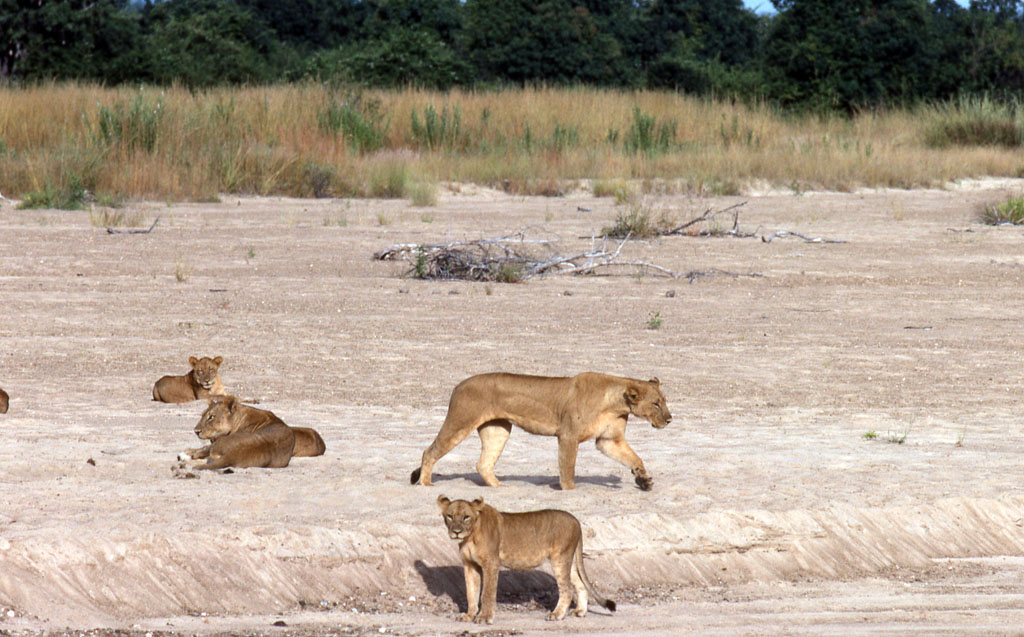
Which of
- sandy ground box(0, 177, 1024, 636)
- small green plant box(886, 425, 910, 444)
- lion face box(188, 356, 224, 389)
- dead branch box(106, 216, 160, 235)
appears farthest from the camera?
dead branch box(106, 216, 160, 235)

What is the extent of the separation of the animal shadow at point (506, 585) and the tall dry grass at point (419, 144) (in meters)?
15.5

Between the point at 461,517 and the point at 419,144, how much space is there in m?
21.8

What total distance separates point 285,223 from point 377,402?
1020cm

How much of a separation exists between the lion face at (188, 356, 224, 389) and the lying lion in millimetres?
1495

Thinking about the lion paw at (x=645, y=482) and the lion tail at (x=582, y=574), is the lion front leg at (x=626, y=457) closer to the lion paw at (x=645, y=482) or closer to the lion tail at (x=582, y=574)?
the lion paw at (x=645, y=482)

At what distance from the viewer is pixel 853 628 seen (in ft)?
18.1

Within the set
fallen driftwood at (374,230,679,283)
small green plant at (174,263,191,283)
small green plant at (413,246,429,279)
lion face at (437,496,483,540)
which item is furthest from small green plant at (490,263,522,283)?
lion face at (437,496,483,540)

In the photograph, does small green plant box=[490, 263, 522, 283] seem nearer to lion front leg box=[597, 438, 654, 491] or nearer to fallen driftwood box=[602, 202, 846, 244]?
fallen driftwood box=[602, 202, 846, 244]

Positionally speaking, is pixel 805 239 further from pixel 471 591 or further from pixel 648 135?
pixel 471 591

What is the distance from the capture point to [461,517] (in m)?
5.43

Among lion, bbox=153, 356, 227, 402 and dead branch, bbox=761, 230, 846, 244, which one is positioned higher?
lion, bbox=153, 356, 227, 402

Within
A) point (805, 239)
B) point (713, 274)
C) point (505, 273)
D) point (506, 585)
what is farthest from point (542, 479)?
point (805, 239)

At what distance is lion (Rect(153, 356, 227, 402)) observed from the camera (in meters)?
9.12

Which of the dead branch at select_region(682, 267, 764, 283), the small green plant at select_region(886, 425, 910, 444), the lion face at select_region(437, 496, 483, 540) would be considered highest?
the lion face at select_region(437, 496, 483, 540)
